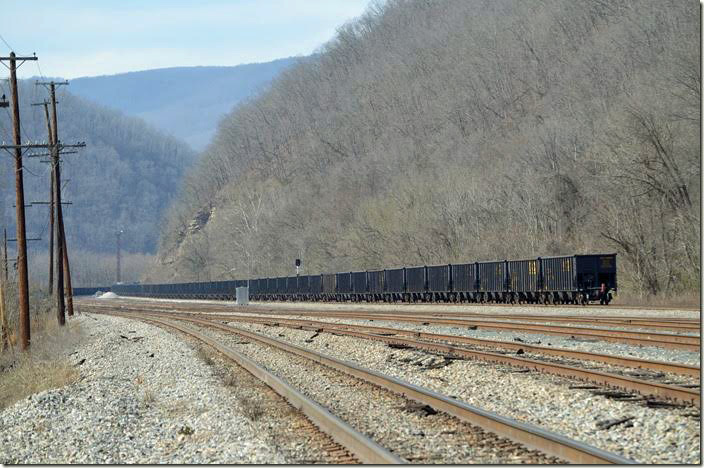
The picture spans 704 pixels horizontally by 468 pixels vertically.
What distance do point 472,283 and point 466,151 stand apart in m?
43.2

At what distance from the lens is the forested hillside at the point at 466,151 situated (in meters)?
44.0

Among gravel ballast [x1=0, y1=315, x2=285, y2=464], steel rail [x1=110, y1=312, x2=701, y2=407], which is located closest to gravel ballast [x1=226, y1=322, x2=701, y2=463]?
steel rail [x1=110, y1=312, x2=701, y2=407]

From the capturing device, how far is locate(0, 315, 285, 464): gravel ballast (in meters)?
9.73

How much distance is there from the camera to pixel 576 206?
187 feet

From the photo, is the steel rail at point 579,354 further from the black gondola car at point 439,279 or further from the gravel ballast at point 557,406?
the black gondola car at point 439,279

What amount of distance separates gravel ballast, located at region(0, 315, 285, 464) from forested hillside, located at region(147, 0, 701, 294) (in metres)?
28.3

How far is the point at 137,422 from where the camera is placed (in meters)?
12.1

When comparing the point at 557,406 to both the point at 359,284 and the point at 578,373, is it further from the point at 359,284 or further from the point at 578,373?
the point at 359,284

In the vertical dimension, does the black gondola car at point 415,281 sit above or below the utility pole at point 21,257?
below

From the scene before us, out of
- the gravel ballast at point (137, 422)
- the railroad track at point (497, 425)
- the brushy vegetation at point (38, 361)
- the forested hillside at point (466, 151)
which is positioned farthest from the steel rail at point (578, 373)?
the forested hillside at point (466, 151)

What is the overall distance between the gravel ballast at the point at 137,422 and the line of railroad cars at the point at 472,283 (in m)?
22.1

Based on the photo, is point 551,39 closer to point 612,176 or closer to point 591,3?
point 591,3

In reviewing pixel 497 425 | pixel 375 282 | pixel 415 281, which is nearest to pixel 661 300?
pixel 415 281

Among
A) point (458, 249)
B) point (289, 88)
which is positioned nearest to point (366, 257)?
point (458, 249)
